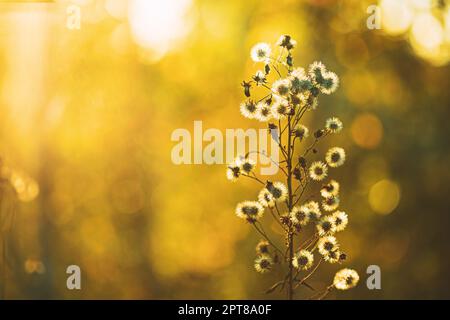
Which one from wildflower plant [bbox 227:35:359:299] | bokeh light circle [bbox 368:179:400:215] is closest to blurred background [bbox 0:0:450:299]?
bokeh light circle [bbox 368:179:400:215]

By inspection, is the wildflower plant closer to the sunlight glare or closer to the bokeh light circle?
the sunlight glare

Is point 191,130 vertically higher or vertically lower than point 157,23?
lower

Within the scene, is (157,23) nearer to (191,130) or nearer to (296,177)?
(191,130)

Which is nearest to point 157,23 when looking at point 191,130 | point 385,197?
point 191,130

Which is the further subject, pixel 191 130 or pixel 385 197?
pixel 385 197

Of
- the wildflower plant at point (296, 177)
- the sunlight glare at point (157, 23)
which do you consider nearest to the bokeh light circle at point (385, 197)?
the sunlight glare at point (157, 23)

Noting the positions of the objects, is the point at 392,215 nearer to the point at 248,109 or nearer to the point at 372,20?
the point at 372,20
